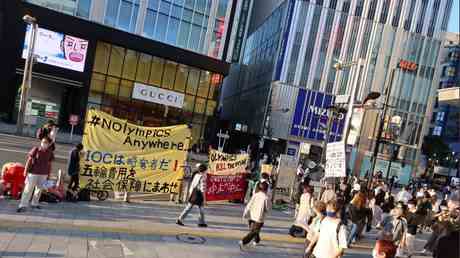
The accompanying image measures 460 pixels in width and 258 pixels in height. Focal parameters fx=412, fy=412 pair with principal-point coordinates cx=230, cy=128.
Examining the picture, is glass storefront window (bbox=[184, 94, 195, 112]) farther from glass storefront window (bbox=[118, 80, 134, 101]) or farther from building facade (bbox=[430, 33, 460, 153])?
building facade (bbox=[430, 33, 460, 153])

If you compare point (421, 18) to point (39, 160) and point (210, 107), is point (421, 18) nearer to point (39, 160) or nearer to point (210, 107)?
point (210, 107)

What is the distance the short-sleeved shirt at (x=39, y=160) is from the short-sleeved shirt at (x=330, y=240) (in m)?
6.21

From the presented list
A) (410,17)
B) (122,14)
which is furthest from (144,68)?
(410,17)

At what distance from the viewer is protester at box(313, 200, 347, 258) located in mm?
6395

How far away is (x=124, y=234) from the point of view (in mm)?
8547

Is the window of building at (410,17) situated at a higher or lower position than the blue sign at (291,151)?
higher

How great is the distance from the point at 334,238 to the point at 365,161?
41463 millimetres

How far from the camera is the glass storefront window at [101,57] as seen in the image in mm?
33656

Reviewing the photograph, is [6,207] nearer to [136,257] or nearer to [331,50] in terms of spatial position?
[136,257]

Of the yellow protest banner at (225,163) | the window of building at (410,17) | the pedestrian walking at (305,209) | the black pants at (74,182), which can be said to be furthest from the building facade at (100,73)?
the pedestrian walking at (305,209)

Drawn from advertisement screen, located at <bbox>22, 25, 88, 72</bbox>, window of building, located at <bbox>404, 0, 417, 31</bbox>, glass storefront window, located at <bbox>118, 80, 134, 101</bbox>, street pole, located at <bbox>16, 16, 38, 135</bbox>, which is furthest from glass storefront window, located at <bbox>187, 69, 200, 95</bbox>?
window of building, located at <bbox>404, 0, 417, 31</bbox>

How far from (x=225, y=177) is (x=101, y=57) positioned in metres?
23.6

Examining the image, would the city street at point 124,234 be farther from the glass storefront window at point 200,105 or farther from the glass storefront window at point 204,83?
the glass storefront window at point 204,83

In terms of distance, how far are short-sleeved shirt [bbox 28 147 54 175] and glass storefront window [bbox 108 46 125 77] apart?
26.3m
